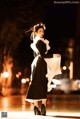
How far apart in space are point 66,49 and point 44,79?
5009 centimetres

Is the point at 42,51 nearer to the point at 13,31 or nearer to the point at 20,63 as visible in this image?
the point at 13,31

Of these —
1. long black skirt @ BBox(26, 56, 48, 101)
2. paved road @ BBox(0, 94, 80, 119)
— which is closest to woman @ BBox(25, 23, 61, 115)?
long black skirt @ BBox(26, 56, 48, 101)

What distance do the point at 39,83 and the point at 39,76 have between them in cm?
16

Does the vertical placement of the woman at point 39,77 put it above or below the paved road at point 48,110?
above

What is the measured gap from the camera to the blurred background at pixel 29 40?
1248 inches

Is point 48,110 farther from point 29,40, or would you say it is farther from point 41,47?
point 29,40

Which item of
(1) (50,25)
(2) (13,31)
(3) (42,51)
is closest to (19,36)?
(2) (13,31)

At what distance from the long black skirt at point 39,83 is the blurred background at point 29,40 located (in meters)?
10.2

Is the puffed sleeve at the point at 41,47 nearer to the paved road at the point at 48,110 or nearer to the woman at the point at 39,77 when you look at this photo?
the woman at the point at 39,77

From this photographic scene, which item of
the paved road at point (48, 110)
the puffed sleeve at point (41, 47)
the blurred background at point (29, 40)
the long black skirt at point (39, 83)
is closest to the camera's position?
the long black skirt at point (39, 83)

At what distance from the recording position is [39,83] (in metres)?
12.7

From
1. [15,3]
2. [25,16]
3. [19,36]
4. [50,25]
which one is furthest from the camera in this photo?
[50,25]

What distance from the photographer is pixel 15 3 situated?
99.6 feet

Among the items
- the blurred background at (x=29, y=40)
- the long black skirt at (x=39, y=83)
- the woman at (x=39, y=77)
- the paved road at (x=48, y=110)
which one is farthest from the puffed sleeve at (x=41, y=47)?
the blurred background at (x=29, y=40)
